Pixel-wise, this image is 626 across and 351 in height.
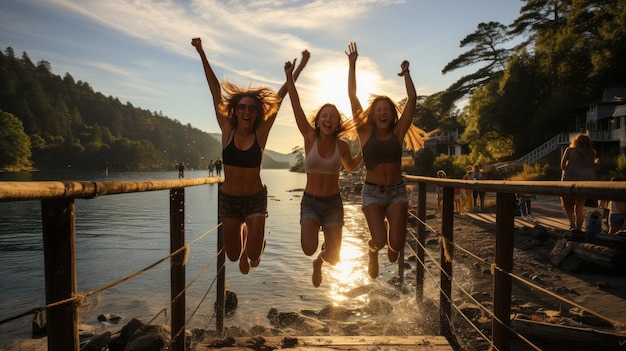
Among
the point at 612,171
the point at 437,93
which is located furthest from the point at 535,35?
the point at 612,171

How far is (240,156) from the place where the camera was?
4.65m

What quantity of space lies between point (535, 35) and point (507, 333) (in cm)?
5566

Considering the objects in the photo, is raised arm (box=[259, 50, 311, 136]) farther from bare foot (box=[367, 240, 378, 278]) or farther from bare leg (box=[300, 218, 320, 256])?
bare foot (box=[367, 240, 378, 278])

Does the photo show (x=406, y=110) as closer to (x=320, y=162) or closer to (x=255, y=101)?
(x=320, y=162)

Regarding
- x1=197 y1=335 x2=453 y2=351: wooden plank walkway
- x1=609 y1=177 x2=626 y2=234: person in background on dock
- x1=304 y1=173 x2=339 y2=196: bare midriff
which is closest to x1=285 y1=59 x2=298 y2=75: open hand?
x1=304 y1=173 x2=339 y2=196: bare midriff

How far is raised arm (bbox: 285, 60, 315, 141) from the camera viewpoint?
5.07m

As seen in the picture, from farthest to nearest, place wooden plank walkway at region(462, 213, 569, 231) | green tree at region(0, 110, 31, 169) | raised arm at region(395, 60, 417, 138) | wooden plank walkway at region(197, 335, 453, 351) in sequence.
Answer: green tree at region(0, 110, 31, 169)
wooden plank walkway at region(462, 213, 569, 231)
raised arm at region(395, 60, 417, 138)
wooden plank walkway at region(197, 335, 453, 351)

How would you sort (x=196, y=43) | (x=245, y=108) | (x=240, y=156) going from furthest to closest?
1. (x=196, y=43)
2. (x=245, y=108)
3. (x=240, y=156)

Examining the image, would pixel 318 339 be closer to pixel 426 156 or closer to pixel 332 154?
pixel 332 154

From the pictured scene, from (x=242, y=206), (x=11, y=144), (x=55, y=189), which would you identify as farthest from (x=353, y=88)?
(x=11, y=144)

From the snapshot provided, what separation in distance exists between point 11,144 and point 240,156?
475 ft

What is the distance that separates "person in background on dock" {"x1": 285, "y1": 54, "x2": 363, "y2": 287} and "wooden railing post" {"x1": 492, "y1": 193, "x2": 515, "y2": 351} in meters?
2.22

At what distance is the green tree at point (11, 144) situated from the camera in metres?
118

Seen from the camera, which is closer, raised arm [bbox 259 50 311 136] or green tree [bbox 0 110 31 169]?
raised arm [bbox 259 50 311 136]
